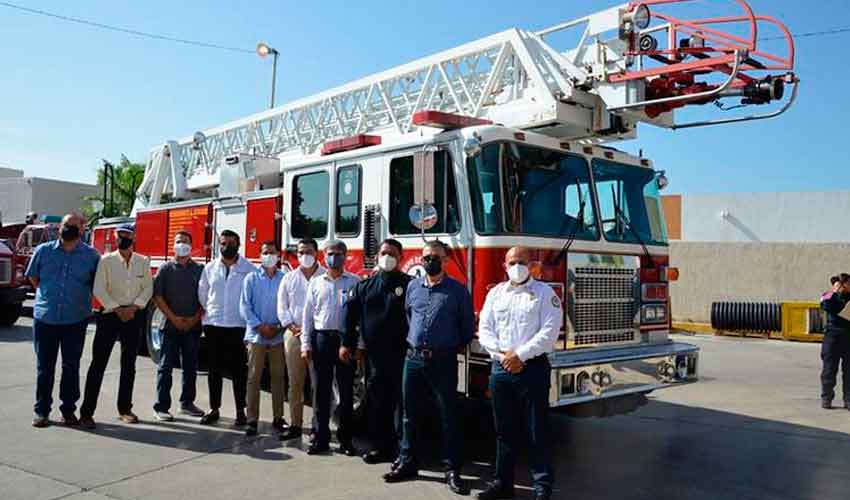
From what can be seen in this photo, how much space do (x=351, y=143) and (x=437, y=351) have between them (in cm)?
257

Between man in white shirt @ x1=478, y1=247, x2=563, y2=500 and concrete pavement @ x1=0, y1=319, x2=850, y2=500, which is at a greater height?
man in white shirt @ x1=478, y1=247, x2=563, y2=500

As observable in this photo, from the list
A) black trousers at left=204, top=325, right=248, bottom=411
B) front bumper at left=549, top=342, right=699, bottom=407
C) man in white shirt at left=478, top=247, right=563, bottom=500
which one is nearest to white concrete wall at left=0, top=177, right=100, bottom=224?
black trousers at left=204, top=325, right=248, bottom=411

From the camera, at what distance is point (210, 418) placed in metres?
6.96

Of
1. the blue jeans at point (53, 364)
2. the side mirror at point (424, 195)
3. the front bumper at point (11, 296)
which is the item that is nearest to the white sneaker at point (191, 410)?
the blue jeans at point (53, 364)

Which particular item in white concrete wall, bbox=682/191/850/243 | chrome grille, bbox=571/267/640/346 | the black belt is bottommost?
the black belt

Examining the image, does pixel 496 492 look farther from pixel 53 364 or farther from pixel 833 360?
pixel 833 360

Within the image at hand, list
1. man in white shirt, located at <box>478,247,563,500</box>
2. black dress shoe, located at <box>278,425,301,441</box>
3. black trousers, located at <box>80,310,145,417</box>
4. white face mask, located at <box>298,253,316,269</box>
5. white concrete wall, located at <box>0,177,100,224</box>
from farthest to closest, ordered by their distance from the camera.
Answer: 1. white concrete wall, located at <box>0,177,100,224</box>
2. black trousers, located at <box>80,310,145,417</box>
3. white face mask, located at <box>298,253,316,269</box>
4. black dress shoe, located at <box>278,425,301,441</box>
5. man in white shirt, located at <box>478,247,563,500</box>

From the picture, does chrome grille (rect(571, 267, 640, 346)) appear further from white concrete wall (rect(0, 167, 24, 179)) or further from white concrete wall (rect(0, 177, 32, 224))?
white concrete wall (rect(0, 167, 24, 179))

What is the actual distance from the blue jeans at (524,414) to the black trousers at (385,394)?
3.22 feet

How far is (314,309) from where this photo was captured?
242 inches

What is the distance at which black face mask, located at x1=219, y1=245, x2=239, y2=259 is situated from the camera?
707 cm

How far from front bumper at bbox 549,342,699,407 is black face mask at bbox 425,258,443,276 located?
Result: 1109mm

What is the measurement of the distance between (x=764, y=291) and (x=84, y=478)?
2106cm

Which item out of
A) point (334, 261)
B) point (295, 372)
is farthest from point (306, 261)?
point (295, 372)
